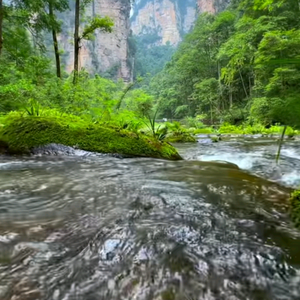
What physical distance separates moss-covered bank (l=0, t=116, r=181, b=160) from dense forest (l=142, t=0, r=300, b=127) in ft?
6.10

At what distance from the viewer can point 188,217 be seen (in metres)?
1.63

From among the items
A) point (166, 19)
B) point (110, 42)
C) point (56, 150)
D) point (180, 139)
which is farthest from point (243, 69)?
point (166, 19)

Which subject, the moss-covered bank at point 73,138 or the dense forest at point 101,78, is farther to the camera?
the dense forest at point 101,78

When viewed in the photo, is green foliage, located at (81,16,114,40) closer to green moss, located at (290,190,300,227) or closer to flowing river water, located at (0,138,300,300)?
flowing river water, located at (0,138,300,300)

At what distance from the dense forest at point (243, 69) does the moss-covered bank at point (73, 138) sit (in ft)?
6.10

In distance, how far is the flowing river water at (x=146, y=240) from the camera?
3.32ft

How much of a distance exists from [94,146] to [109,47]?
212 feet

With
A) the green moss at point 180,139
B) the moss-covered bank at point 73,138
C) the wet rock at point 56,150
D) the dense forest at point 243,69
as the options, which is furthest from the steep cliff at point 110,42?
the wet rock at point 56,150

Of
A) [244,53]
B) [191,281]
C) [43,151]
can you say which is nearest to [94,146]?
[43,151]

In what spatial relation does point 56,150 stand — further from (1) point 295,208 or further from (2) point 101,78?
(2) point 101,78

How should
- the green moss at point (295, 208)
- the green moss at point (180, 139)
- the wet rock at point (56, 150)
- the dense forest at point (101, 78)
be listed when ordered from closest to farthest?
the green moss at point (295, 208) < the wet rock at point (56, 150) < the dense forest at point (101, 78) < the green moss at point (180, 139)

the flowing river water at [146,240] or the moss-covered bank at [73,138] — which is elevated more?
the moss-covered bank at [73,138]

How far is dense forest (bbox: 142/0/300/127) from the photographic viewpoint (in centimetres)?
140

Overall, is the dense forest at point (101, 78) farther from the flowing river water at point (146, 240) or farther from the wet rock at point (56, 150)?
the wet rock at point (56, 150)
